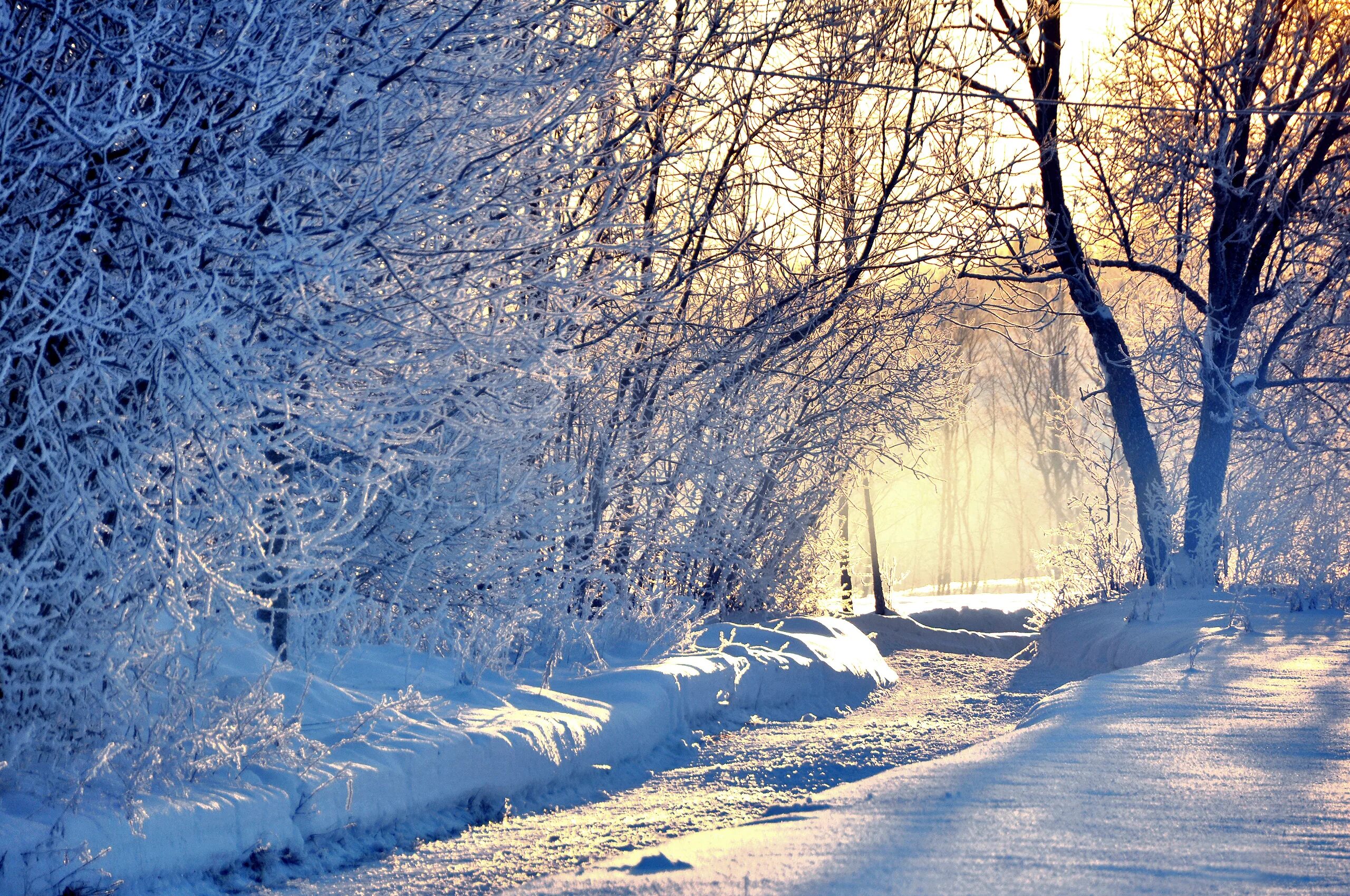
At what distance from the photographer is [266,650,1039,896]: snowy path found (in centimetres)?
371

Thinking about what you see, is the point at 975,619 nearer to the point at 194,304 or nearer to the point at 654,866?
the point at 654,866

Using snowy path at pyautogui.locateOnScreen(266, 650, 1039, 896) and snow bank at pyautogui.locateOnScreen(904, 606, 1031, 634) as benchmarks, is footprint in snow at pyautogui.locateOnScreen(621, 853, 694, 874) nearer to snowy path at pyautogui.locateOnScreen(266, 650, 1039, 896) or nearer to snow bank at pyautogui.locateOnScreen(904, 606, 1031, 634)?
snowy path at pyautogui.locateOnScreen(266, 650, 1039, 896)

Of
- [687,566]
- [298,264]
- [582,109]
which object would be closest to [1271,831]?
[298,264]

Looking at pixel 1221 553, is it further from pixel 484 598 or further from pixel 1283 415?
pixel 484 598

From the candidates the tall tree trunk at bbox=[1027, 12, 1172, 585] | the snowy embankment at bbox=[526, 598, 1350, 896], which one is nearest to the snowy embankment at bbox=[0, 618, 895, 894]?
the snowy embankment at bbox=[526, 598, 1350, 896]

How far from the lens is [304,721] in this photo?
4434 mm

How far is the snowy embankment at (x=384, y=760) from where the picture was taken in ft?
10.4

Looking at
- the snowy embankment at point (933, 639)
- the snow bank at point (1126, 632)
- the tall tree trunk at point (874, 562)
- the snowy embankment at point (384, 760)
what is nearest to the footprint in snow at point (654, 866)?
the snowy embankment at point (384, 760)

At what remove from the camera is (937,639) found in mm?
14242

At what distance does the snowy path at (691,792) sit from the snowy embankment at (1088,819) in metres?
0.45

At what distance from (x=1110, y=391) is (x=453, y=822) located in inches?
449

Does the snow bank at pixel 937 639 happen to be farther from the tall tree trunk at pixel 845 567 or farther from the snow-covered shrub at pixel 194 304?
the snow-covered shrub at pixel 194 304

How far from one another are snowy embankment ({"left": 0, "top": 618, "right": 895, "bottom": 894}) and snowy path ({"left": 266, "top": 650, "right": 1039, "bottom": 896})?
193mm

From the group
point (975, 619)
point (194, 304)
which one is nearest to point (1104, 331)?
point (975, 619)
